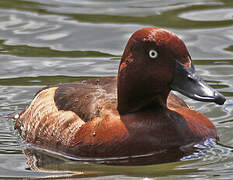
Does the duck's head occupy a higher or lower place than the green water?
higher

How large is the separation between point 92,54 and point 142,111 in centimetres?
380

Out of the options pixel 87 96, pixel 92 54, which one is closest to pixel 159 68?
pixel 87 96

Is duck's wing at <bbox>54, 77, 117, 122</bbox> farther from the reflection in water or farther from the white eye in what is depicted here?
the white eye

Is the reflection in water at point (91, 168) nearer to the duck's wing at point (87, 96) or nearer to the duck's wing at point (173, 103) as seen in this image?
the duck's wing at point (87, 96)

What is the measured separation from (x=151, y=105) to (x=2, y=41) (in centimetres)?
471

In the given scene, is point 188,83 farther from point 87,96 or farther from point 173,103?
point 87,96

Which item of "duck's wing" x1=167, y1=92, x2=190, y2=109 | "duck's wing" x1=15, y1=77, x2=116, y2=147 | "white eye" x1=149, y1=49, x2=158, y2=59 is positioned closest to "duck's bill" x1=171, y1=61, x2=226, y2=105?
"white eye" x1=149, y1=49, x2=158, y2=59

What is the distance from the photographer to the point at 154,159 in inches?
316

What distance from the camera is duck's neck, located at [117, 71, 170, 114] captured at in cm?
809

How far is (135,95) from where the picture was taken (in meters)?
8.18

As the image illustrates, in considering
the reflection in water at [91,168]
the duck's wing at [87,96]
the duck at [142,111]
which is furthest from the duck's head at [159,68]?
the reflection in water at [91,168]

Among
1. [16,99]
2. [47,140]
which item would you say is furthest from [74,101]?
[16,99]

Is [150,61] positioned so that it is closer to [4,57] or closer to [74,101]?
[74,101]

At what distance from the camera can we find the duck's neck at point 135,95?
809cm
